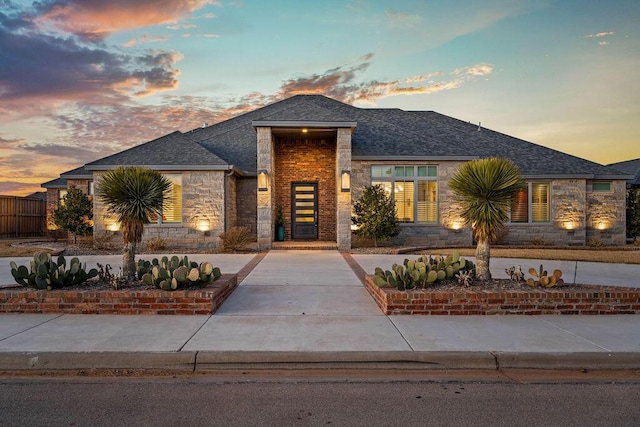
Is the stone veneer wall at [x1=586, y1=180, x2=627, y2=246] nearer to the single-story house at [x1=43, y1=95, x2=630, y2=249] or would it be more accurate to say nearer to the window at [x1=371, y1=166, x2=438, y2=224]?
the single-story house at [x1=43, y1=95, x2=630, y2=249]

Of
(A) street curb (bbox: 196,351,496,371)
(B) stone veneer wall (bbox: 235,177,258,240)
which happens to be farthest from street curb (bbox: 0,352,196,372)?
(B) stone veneer wall (bbox: 235,177,258,240)

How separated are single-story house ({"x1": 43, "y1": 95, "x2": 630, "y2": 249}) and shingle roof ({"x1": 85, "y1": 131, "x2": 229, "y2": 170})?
0.16 ft

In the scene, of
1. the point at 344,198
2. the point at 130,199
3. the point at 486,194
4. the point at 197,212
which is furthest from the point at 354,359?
the point at 197,212

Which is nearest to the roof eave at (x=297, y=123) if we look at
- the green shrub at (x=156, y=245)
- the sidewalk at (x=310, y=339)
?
Result: the green shrub at (x=156, y=245)

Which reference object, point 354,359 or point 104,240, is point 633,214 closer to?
point 354,359

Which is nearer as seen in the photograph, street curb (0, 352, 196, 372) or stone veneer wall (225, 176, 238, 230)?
street curb (0, 352, 196, 372)

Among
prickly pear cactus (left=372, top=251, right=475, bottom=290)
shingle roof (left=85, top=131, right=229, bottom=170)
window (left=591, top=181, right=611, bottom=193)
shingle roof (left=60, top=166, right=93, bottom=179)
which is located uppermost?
shingle roof (left=85, top=131, right=229, bottom=170)

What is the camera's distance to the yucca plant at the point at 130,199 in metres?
7.45

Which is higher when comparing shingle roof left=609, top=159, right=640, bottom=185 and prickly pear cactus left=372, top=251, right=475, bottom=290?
shingle roof left=609, top=159, right=640, bottom=185

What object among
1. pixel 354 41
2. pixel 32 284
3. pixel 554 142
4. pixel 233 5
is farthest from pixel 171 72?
pixel 554 142

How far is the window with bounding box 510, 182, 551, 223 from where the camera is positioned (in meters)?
19.0

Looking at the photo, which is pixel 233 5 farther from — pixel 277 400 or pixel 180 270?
pixel 277 400

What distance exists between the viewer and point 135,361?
4.50 meters

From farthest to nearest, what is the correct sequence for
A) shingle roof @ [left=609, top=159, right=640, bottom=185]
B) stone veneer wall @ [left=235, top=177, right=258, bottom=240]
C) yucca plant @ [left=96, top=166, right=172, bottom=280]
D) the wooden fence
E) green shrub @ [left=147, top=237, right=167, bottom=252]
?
the wooden fence < shingle roof @ [left=609, top=159, right=640, bottom=185] < stone veneer wall @ [left=235, top=177, right=258, bottom=240] < green shrub @ [left=147, top=237, right=167, bottom=252] < yucca plant @ [left=96, top=166, right=172, bottom=280]
